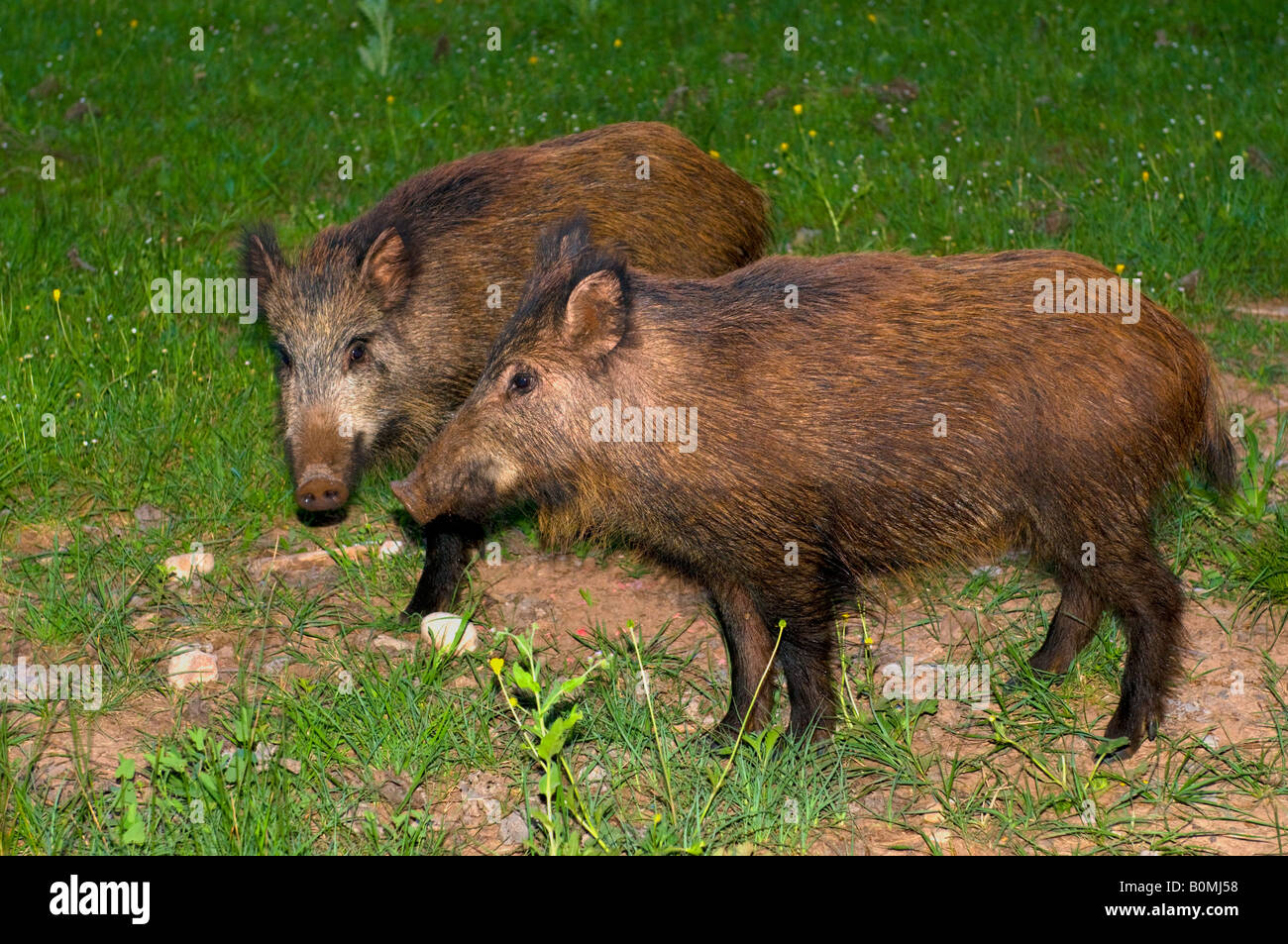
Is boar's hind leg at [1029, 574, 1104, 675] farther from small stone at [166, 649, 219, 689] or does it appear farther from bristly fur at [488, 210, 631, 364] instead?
small stone at [166, 649, 219, 689]

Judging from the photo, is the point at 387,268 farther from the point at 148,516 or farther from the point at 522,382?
the point at 148,516

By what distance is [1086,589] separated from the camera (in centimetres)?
429

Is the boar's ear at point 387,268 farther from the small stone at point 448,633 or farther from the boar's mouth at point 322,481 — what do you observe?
the small stone at point 448,633

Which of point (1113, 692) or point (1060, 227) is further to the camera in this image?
point (1060, 227)

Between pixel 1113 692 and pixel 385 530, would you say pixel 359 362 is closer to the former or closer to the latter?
pixel 385 530

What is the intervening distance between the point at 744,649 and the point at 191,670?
168 cm

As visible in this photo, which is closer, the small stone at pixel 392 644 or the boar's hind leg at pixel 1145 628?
the boar's hind leg at pixel 1145 628

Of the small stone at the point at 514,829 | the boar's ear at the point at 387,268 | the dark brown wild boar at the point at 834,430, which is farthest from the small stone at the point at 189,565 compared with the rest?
the small stone at the point at 514,829

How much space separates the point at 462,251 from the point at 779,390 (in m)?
1.47

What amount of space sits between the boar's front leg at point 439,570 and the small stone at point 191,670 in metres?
0.71

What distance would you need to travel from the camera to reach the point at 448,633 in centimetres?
439

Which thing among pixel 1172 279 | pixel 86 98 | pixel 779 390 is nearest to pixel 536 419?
pixel 779 390

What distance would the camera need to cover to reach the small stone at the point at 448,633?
434 centimetres

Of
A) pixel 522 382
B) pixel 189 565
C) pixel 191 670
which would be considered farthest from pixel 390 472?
pixel 522 382
